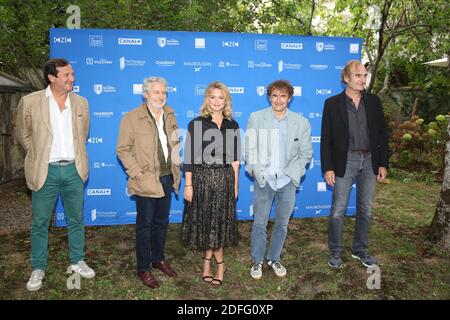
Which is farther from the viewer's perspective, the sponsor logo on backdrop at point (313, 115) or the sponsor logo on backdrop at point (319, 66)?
the sponsor logo on backdrop at point (313, 115)

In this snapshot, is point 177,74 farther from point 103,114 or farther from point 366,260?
point 366,260

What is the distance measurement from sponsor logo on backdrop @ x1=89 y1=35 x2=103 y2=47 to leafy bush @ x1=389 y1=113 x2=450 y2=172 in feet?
27.5

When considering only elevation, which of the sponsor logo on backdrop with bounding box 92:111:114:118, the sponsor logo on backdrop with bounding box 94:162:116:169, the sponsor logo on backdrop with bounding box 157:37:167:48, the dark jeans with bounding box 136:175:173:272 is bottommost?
the dark jeans with bounding box 136:175:173:272

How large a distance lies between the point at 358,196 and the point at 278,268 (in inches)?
48.5

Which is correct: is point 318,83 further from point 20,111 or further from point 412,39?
point 412,39

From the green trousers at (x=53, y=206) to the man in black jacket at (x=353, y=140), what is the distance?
8.75ft

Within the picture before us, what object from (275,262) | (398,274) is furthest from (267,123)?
(398,274)

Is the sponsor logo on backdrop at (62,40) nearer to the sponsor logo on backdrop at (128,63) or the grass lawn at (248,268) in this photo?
the sponsor logo on backdrop at (128,63)

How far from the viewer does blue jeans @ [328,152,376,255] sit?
13.1 ft

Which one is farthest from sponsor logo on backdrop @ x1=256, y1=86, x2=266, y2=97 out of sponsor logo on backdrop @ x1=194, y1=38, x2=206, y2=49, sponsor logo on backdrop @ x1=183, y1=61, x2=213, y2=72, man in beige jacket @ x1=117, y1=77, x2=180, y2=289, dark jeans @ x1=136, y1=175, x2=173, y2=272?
dark jeans @ x1=136, y1=175, x2=173, y2=272

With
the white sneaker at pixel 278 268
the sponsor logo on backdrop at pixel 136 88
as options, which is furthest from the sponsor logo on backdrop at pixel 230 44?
the white sneaker at pixel 278 268

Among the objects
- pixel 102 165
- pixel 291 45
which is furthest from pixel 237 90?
pixel 102 165

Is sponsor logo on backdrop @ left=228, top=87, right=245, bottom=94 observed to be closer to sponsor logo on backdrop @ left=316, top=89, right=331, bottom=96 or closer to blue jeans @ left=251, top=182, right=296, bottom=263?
sponsor logo on backdrop @ left=316, top=89, right=331, bottom=96

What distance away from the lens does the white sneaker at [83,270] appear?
396 cm
